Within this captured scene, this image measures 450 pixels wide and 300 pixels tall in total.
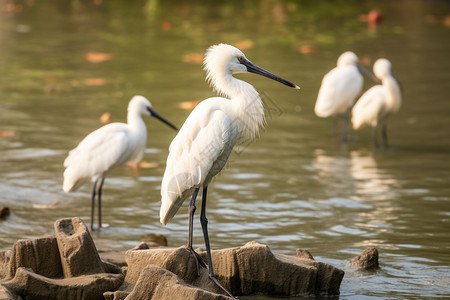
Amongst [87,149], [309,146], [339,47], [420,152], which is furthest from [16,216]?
[339,47]

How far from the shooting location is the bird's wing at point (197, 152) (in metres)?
5.28

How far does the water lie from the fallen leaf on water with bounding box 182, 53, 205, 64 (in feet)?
0.17

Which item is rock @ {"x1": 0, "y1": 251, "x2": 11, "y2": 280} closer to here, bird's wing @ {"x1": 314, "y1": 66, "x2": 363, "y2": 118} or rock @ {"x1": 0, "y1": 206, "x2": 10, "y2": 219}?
rock @ {"x1": 0, "y1": 206, "x2": 10, "y2": 219}

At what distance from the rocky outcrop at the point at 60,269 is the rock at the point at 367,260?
1.74 m

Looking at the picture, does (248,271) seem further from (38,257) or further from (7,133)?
(7,133)

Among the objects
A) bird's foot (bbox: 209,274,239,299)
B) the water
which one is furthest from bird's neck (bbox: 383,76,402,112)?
bird's foot (bbox: 209,274,239,299)

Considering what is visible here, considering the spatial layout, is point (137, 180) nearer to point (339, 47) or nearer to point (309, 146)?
point (309, 146)

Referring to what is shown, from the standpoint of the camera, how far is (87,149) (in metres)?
7.33

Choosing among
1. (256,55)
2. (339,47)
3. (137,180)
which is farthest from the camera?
(339,47)

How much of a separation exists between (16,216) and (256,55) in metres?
8.69

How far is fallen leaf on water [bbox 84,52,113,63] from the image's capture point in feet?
49.4

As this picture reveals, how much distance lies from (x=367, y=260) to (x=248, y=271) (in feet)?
3.51

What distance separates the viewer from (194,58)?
15203 millimetres

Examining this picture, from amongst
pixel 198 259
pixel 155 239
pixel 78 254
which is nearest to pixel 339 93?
pixel 155 239
